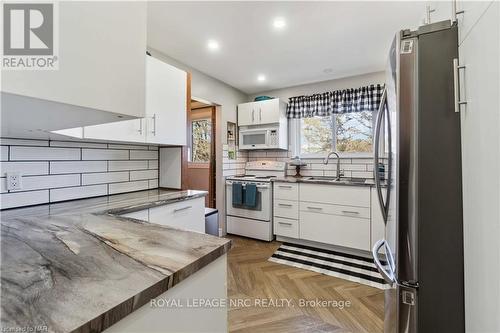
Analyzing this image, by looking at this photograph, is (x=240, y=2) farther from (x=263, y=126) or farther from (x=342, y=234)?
(x=342, y=234)

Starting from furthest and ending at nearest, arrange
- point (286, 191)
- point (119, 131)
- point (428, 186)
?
1. point (286, 191)
2. point (119, 131)
3. point (428, 186)

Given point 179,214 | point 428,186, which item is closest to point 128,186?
point 179,214

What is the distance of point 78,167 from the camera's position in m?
1.75

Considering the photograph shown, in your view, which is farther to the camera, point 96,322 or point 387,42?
point 387,42

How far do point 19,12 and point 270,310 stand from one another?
2045mm

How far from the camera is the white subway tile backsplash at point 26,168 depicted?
139cm

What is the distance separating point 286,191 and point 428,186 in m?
2.21

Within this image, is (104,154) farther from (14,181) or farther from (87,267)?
(87,267)

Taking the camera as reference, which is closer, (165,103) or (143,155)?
(165,103)

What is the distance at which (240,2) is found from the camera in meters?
1.75

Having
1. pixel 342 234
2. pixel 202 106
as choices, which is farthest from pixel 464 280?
pixel 202 106

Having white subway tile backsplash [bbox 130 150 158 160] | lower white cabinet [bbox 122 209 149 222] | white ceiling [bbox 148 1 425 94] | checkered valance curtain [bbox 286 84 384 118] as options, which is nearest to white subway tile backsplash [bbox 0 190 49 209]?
lower white cabinet [bbox 122 209 149 222]

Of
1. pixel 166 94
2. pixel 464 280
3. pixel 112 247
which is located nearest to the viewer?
pixel 112 247

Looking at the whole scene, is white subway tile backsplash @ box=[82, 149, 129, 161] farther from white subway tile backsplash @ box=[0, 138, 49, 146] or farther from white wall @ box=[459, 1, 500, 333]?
white wall @ box=[459, 1, 500, 333]
